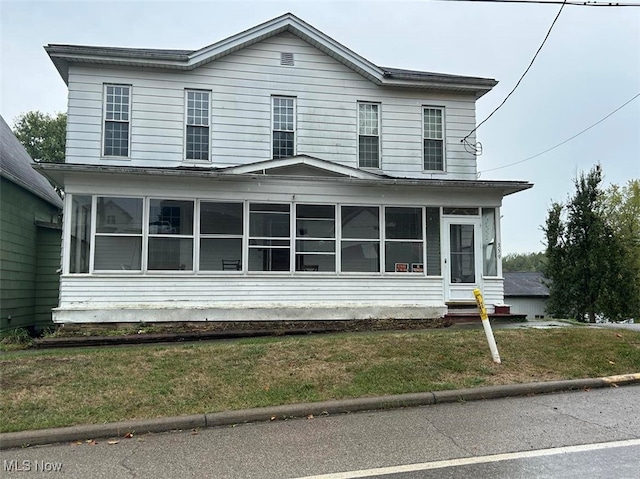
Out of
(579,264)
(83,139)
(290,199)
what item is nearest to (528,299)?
(579,264)

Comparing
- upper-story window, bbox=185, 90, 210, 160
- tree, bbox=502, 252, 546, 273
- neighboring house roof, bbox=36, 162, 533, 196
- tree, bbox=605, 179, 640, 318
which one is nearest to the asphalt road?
neighboring house roof, bbox=36, 162, 533, 196

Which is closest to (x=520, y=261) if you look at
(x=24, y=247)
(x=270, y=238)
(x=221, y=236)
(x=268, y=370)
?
(x=270, y=238)

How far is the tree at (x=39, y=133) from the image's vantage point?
98.4ft

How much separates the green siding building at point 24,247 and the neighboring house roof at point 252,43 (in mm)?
3030

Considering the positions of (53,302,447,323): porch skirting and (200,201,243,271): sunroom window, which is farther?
(200,201,243,271): sunroom window

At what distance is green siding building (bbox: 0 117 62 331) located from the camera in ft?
38.4

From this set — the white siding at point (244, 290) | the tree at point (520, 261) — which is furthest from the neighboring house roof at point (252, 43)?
the tree at point (520, 261)

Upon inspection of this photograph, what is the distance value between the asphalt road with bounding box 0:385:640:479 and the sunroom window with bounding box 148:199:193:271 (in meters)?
6.46

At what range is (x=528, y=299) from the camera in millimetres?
40312

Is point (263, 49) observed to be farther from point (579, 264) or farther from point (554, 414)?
point (579, 264)

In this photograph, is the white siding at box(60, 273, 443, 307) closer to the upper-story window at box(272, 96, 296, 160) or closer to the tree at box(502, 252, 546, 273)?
the upper-story window at box(272, 96, 296, 160)

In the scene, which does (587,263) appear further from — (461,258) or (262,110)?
(262,110)

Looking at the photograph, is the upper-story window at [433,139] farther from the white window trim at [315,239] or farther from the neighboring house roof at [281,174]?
the white window trim at [315,239]

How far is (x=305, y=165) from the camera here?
449 inches
